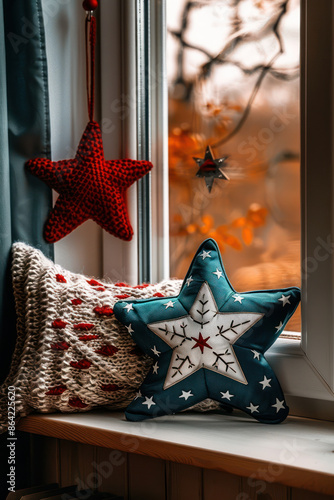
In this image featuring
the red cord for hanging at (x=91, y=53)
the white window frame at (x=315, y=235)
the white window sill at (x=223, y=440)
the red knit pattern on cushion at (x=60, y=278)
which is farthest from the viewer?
the red cord for hanging at (x=91, y=53)

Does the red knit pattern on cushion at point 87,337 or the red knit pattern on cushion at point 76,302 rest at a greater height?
the red knit pattern on cushion at point 76,302

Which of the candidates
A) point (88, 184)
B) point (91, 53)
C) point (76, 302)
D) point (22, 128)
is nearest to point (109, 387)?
point (76, 302)

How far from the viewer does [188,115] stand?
1233 mm

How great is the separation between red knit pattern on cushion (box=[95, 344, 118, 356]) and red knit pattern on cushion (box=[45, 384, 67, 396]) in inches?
3.8

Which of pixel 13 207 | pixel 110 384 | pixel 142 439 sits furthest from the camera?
pixel 13 207

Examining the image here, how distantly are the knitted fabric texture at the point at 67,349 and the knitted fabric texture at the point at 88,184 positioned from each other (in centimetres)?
14

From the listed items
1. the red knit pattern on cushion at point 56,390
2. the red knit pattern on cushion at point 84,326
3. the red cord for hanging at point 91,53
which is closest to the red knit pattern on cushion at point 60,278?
the red knit pattern on cushion at point 84,326

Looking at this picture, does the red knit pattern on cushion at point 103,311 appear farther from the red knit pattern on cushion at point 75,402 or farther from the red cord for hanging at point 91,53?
the red cord for hanging at point 91,53

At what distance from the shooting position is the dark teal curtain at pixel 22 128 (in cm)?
110

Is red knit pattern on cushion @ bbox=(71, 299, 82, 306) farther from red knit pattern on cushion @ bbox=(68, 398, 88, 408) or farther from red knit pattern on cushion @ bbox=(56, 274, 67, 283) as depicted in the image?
red knit pattern on cushion @ bbox=(68, 398, 88, 408)

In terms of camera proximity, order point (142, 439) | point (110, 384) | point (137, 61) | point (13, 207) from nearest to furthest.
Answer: point (142, 439)
point (110, 384)
point (13, 207)
point (137, 61)

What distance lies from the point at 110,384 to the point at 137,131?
2.07 ft

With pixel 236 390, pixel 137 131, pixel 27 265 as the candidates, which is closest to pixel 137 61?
pixel 137 131

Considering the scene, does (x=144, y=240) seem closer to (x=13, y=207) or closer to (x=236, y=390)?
(x=13, y=207)
